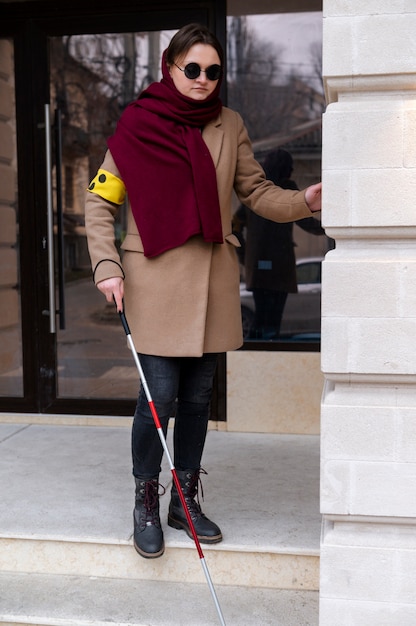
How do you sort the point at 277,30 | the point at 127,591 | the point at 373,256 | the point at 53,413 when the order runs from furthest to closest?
the point at 53,413
the point at 277,30
the point at 127,591
the point at 373,256

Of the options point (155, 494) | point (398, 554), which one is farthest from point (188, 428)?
point (398, 554)

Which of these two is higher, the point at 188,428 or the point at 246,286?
the point at 246,286

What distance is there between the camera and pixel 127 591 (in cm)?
298

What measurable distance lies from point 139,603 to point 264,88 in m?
2.79

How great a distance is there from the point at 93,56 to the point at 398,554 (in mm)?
3315

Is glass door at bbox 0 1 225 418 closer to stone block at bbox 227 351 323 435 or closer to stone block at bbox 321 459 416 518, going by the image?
stone block at bbox 227 351 323 435

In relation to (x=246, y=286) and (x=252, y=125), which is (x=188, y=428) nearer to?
(x=246, y=286)

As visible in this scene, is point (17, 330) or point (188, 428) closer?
point (188, 428)

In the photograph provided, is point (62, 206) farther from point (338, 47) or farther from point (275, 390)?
point (338, 47)

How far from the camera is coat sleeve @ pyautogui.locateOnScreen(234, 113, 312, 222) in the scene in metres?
2.96

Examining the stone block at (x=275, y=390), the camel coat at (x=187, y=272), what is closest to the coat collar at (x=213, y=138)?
the camel coat at (x=187, y=272)

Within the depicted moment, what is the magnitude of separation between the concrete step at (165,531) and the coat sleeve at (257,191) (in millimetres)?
1173

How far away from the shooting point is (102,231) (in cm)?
292

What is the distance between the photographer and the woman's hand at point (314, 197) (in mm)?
2857
